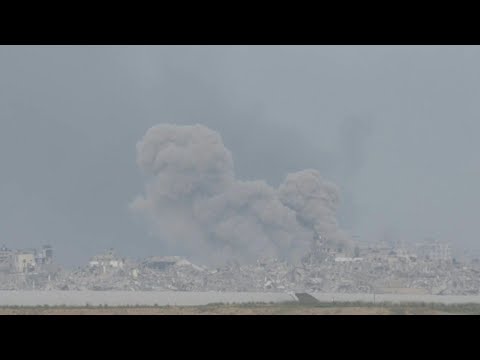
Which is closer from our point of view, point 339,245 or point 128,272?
point 128,272

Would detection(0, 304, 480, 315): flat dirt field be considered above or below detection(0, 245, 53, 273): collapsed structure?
below

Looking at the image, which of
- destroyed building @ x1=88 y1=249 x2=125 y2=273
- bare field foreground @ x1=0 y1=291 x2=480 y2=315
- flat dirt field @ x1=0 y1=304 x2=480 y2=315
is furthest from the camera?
destroyed building @ x1=88 y1=249 x2=125 y2=273

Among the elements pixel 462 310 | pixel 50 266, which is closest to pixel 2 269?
pixel 50 266

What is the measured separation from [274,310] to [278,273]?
85.8 feet

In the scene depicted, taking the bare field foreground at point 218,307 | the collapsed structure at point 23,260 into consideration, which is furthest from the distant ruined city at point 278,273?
the bare field foreground at point 218,307

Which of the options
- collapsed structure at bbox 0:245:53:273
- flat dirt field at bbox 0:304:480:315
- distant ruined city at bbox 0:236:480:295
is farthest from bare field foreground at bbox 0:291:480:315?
collapsed structure at bbox 0:245:53:273

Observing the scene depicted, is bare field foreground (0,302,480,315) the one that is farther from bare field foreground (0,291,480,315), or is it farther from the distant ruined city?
the distant ruined city

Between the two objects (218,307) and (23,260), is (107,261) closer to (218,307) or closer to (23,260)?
(23,260)

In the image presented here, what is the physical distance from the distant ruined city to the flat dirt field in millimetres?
17972

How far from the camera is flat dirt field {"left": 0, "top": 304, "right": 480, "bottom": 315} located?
56.2ft
